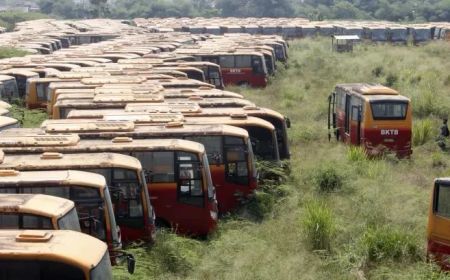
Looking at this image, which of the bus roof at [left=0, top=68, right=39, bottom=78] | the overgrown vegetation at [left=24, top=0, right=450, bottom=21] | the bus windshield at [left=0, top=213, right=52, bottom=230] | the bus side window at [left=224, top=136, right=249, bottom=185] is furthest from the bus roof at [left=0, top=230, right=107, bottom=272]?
the overgrown vegetation at [left=24, top=0, right=450, bottom=21]

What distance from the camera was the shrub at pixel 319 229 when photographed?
13.9 meters

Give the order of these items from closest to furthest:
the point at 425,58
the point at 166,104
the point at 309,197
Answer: the point at 309,197
the point at 166,104
the point at 425,58

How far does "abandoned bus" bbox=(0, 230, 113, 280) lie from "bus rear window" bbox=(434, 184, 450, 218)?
221 inches

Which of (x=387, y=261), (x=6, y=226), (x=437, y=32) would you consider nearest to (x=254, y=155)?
(x=387, y=261)

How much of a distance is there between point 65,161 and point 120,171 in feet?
3.08

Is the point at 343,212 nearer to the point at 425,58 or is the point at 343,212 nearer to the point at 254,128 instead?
the point at 254,128

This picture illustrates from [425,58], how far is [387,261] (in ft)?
122

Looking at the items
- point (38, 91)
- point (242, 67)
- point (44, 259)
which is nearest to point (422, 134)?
point (38, 91)

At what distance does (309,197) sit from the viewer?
1705 cm

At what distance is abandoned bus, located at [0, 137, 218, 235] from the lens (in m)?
14.4

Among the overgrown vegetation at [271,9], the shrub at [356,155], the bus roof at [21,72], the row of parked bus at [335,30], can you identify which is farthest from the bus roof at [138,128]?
the overgrown vegetation at [271,9]

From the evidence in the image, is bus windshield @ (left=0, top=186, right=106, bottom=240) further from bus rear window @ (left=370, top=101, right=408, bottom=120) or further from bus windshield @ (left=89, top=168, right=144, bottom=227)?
bus rear window @ (left=370, top=101, right=408, bottom=120)

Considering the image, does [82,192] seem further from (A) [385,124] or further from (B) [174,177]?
(A) [385,124]

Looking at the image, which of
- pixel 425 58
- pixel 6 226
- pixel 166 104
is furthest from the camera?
pixel 425 58
